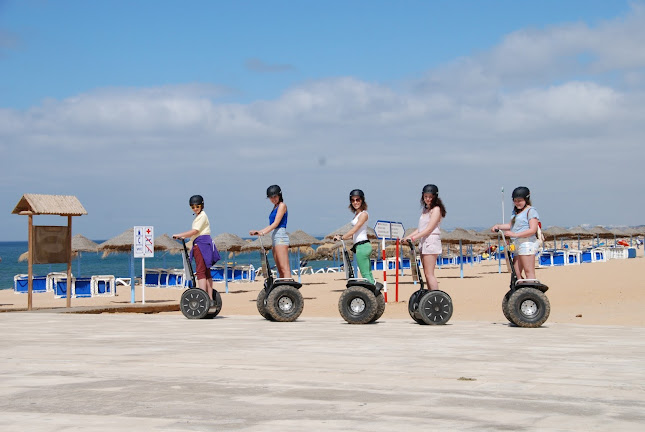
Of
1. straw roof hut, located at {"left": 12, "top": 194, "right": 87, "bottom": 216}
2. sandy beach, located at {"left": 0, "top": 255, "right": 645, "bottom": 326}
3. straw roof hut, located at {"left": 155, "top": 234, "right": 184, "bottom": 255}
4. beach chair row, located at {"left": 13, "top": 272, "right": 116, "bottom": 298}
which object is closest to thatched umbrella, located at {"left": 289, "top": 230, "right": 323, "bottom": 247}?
sandy beach, located at {"left": 0, "top": 255, "right": 645, "bottom": 326}

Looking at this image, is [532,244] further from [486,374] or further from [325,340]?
[486,374]

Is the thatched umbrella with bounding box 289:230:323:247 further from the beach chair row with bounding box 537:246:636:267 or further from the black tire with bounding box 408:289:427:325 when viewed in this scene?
the black tire with bounding box 408:289:427:325

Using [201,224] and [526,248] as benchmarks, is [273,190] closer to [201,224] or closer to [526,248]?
[201,224]

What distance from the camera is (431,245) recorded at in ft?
30.9

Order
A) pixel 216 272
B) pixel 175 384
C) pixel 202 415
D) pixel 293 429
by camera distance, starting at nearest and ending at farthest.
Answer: pixel 293 429 < pixel 202 415 < pixel 175 384 < pixel 216 272

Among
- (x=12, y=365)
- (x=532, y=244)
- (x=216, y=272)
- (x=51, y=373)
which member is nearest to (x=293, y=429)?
(x=51, y=373)

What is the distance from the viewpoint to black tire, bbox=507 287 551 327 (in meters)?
9.04

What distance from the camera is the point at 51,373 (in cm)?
554

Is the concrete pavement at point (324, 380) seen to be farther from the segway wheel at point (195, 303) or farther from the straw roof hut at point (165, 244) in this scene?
the straw roof hut at point (165, 244)

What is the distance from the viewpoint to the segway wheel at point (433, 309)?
9.38 meters

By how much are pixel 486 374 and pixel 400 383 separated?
2.34 ft

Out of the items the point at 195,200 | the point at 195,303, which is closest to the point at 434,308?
the point at 195,303

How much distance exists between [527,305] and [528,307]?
0.08 ft

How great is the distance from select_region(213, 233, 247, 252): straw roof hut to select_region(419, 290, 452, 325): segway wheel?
85.4 ft
